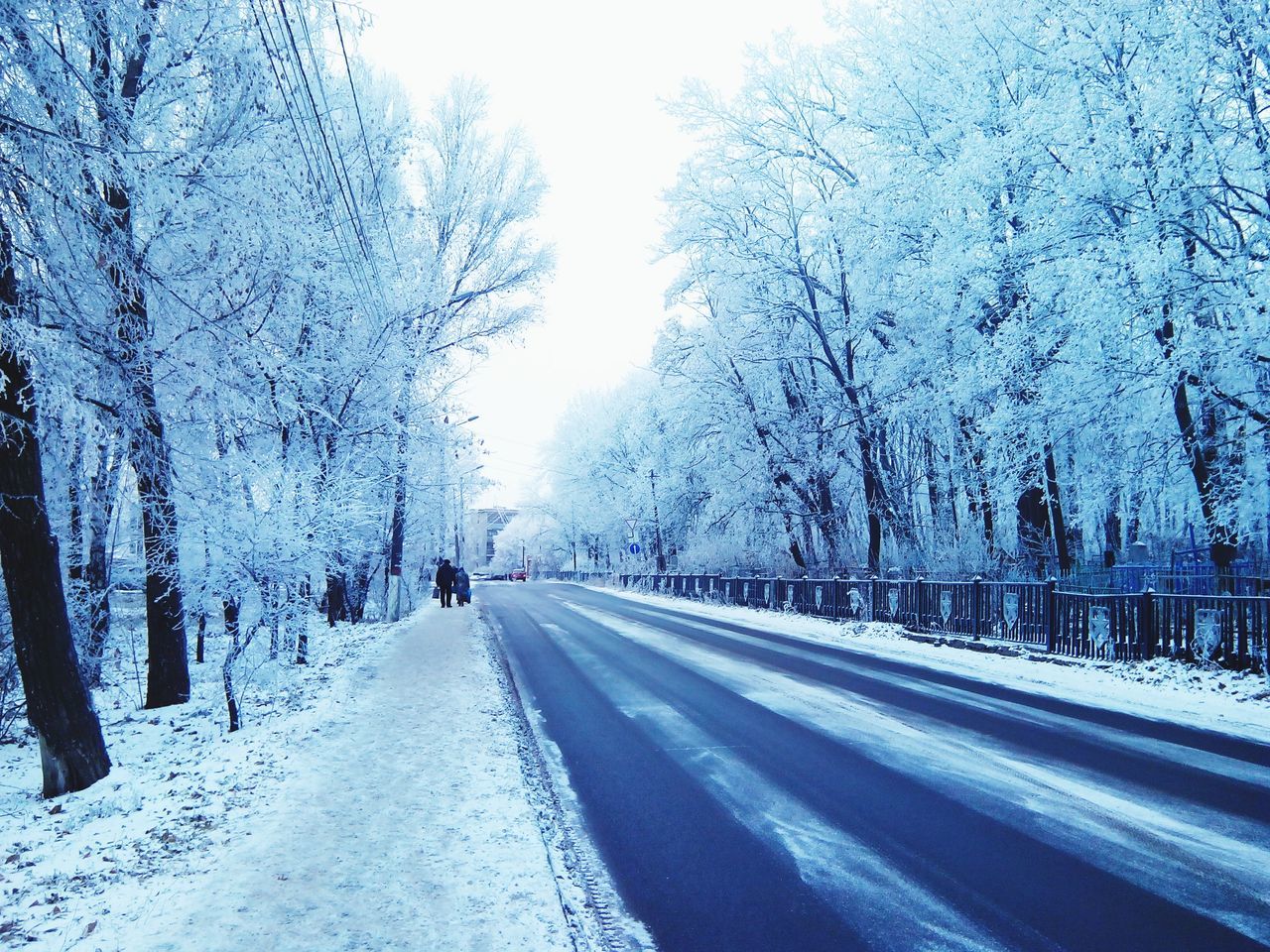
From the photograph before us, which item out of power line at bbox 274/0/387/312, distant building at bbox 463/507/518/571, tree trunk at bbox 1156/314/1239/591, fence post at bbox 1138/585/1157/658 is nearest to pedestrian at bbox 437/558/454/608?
power line at bbox 274/0/387/312

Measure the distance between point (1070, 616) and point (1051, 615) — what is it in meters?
0.37

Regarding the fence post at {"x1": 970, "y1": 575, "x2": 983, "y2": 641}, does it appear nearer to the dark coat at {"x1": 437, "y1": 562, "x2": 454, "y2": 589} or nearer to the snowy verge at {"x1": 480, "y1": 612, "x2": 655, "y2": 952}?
the snowy verge at {"x1": 480, "y1": 612, "x2": 655, "y2": 952}

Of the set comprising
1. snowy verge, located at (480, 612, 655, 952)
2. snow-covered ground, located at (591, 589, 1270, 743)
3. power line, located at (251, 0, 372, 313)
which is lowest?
snow-covered ground, located at (591, 589, 1270, 743)

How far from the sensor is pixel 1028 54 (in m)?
15.0

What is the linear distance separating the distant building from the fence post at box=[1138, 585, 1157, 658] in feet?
361

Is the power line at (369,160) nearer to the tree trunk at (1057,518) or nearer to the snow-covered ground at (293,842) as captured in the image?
the snow-covered ground at (293,842)

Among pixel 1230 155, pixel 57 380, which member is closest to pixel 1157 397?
pixel 1230 155

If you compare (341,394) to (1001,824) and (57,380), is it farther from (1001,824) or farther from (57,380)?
(1001,824)

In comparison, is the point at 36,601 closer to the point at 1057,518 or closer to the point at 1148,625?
the point at 1148,625

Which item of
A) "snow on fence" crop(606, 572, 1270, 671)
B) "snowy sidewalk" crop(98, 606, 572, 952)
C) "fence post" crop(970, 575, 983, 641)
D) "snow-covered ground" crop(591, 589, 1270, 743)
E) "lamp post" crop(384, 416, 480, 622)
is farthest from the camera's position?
"lamp post" crop(384, 416, 480, 622)

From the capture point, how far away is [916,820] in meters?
5.30

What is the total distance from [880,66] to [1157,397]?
37.3ft

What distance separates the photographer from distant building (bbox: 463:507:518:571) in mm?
126938

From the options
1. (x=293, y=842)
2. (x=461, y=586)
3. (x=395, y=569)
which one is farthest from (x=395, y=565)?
(x=293, y=842)
